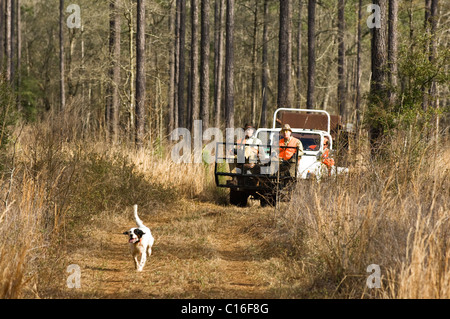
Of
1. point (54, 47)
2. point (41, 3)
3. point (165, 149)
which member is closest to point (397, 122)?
point (165, 149)

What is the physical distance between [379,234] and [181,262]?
8.89 feet

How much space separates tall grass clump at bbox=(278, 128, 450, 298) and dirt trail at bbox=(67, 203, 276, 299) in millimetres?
701

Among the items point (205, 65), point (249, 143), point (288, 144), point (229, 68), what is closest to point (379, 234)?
point (288, 144)

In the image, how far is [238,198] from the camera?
13.9m

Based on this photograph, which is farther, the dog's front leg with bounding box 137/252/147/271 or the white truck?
the white truck

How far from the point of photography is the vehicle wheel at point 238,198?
1383cm

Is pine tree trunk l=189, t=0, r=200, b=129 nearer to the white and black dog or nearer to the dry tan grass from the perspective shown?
the dry tan grass

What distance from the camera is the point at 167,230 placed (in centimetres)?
1063

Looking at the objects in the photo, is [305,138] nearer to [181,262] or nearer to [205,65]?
[181,262]

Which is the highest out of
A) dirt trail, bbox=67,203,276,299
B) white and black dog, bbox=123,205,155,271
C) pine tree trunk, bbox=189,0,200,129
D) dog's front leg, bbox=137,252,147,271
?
pine tree trunk, bbox=189,0,200,129

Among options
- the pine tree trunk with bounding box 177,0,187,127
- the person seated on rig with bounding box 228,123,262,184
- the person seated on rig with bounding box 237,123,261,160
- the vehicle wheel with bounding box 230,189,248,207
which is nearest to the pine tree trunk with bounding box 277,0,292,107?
the vehicle wheel with bounding box 230,189,248,207

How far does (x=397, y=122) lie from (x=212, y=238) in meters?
4.44

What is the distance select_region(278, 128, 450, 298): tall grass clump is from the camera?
533cm

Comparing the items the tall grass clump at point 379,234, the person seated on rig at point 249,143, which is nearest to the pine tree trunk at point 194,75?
the person seated on rig at point 249,143
